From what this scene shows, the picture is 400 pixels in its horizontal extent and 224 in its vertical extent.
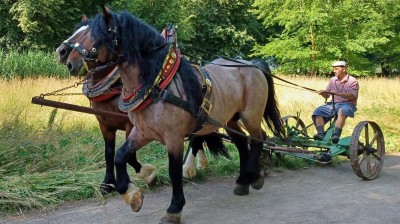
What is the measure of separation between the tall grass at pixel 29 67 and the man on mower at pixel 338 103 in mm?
8450

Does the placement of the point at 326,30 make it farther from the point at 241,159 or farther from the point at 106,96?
the point at 106,96

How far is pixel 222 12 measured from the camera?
2914 centimetres

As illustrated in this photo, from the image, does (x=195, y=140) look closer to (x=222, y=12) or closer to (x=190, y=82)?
(x=190, y=82)

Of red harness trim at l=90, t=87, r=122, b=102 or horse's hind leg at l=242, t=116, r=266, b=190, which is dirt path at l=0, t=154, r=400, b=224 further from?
red harness trim at l=90, t=87, r=122, b=102

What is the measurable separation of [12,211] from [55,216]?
0.48 m

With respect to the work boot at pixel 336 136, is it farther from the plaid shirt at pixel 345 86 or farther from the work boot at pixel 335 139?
the plaid shirt at pixel 345 86

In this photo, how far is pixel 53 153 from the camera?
6.57 metres

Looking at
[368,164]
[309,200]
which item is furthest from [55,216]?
[368,164]

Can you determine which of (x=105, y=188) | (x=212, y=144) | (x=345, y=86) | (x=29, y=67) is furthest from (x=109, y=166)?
(x=29, y=67)

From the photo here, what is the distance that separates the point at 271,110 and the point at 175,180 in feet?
7.96

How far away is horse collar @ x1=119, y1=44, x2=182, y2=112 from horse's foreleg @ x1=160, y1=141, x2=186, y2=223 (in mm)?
487

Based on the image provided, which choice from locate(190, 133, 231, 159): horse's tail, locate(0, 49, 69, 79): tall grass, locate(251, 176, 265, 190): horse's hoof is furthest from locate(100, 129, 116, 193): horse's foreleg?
locate(0, 49, 69, 79): tall grass

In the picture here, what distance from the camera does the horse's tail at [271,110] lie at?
6.28m

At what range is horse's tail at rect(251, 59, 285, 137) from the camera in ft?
20.6
